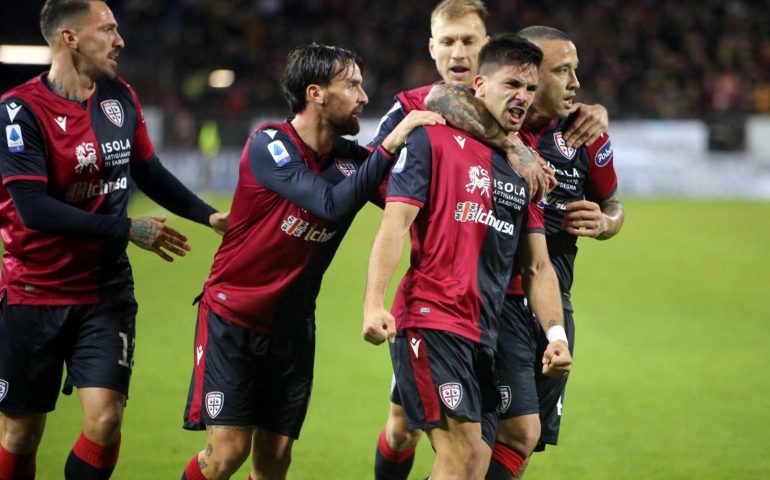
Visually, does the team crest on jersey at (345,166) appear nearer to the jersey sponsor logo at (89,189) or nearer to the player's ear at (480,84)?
the player's ear at (480,84)

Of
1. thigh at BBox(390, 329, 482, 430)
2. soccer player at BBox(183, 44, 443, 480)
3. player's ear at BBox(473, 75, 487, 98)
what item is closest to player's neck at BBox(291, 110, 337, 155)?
soccer player at BBox(183, 44, 443, 480)

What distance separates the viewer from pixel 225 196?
22641 mm

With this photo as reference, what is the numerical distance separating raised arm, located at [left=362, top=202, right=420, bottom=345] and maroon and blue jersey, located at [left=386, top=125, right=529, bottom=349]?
7 centimetres

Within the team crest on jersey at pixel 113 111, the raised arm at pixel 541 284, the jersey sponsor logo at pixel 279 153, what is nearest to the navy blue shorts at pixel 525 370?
the raised arm at pixel 541 284

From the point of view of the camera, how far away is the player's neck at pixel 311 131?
553 cm

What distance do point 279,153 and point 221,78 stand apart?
904 inches

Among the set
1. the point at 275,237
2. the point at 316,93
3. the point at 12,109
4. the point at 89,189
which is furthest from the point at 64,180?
the point at 316,93

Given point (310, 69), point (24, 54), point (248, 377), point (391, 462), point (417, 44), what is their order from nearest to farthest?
point (310, 69) → point (248, 377) → point (391, 462) → point (24, 54) → point (417, 44)

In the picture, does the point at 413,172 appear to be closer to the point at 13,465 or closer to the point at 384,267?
the point at 384,267

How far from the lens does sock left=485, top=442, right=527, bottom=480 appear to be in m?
5.48

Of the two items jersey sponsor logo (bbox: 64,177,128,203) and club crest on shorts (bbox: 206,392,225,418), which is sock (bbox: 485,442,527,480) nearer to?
club crest on shorts (bbox: 206,392,225,418)

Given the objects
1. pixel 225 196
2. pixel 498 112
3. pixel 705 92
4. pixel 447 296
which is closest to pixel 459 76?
pixel 498 112

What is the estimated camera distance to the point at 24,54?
21.3 m

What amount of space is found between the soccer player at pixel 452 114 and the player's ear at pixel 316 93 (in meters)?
0.58
